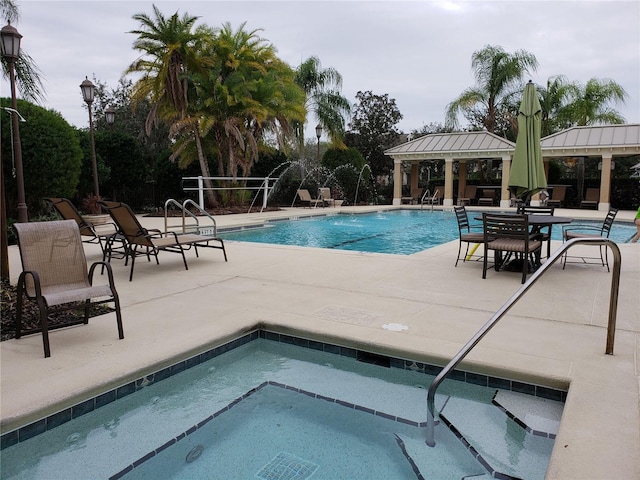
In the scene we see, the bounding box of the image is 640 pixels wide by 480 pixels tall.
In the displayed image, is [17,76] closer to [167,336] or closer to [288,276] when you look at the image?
[288,276]

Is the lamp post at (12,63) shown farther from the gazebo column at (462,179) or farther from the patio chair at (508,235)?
the gazebo column at (462,179)

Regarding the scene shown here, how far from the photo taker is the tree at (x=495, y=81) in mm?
24781

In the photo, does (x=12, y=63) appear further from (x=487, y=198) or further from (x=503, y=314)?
(x=487, y=198)

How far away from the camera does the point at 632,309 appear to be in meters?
4.77

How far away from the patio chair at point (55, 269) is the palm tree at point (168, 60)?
12018 mm

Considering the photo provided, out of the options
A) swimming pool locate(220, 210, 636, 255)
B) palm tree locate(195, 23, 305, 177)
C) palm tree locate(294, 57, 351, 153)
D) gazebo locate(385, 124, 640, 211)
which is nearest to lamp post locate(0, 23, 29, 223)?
swimming pool locate(220, 210, 636, 255)

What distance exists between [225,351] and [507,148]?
68.8ft

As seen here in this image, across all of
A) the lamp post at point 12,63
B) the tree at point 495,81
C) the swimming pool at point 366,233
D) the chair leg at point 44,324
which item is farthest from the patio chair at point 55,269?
the tree at point 495,81

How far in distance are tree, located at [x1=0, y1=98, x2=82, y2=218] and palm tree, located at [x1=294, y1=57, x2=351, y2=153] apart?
13.3 m

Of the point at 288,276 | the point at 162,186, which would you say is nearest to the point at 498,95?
the point at 162,186

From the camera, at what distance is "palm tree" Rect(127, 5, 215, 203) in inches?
631

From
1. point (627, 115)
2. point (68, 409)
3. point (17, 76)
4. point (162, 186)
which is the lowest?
point (68, 409)

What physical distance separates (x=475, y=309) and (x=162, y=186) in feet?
57.6

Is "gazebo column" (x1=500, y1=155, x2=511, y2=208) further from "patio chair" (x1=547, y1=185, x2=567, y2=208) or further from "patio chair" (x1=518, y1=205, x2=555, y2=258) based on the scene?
"patio chair" (x1=518, y1=205, x2=555, y2=258)
